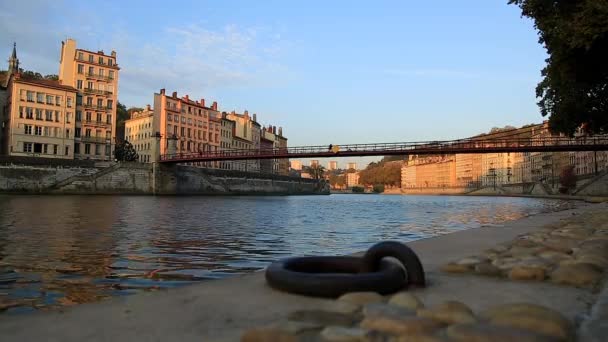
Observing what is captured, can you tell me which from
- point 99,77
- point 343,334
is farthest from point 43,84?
→ point 343,334

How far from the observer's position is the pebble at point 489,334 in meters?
2.74

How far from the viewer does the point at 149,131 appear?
92.8 meters

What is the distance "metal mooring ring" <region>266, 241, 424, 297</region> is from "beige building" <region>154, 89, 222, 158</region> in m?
79.6

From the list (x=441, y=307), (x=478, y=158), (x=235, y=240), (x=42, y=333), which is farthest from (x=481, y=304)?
(x=478, y=158)

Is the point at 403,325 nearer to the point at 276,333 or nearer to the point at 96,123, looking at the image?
the point at 276,333

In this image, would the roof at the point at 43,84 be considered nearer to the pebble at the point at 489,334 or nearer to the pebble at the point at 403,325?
the pebble at the point at 403,325

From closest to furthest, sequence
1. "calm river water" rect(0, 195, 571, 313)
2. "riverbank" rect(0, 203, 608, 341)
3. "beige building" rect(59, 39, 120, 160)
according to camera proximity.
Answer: "riverbank" rect(0, 203, 608, 341)
"calm river water" rect(0, 195, 571, 313)
"beige building" rect(59, 39, 120, 160)

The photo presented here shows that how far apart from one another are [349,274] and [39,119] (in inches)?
2803

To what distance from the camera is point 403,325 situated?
3070mm

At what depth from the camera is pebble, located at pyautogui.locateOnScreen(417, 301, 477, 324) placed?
10.7ft

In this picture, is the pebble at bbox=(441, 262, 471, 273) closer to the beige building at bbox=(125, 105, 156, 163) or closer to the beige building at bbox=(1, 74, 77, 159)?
the beige building at bbox=(1, 74, 77, 159)

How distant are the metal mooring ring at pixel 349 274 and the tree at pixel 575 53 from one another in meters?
11.8

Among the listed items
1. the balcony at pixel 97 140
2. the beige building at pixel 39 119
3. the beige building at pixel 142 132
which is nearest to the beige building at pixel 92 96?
the balcony at pixel 97 140

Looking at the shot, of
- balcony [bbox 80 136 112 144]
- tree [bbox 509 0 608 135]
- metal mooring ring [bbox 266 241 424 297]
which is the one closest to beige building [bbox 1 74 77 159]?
balcony [bbox 80 136 112 144]
